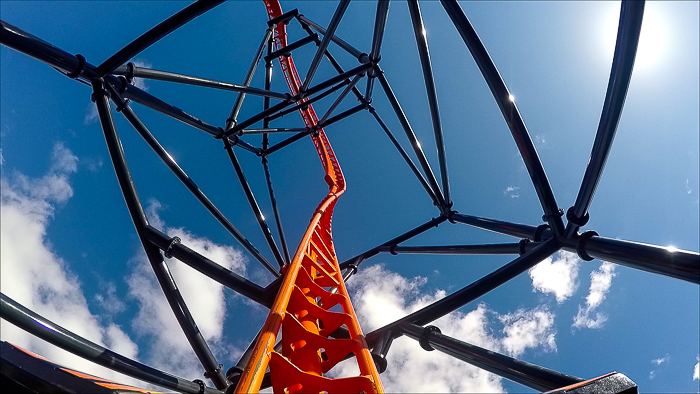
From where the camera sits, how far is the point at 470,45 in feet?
14.2

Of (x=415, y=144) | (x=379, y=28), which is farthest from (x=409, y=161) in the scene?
(x=379, y=28)

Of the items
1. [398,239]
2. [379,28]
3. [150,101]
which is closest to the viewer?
[150,101]

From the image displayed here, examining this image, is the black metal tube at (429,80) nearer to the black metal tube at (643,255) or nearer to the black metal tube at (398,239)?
the black metal tube at (398,239)

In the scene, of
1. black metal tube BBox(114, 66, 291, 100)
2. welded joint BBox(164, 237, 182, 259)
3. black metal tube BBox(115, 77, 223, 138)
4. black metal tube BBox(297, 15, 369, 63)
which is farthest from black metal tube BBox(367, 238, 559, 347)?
black metal tube BBox(297, 15, 369, 63)

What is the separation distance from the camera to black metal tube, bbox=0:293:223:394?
2.71 metres

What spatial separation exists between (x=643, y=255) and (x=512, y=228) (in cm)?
246

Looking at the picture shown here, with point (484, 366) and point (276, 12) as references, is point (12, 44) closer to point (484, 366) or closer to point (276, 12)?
point (484, 366)

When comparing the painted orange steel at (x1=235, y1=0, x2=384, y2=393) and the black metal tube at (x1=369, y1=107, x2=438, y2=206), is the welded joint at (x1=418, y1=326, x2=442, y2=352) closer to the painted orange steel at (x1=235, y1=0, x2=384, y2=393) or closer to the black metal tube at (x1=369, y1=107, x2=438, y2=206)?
the painted orange steel at (x1=235, y1=0, x2=384, y2=393)

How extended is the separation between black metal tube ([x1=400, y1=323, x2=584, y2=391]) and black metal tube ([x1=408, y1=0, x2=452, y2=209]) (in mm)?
3556

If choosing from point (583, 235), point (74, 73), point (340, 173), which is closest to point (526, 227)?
point (583, 235)

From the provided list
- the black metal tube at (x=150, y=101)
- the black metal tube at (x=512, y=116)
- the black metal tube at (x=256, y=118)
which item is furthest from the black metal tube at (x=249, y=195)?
the black metal tube at (x=512, y=116)

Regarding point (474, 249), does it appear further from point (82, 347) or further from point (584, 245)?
point (82, 347)

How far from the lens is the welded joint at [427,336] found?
4543mm

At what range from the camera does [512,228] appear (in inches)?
221
